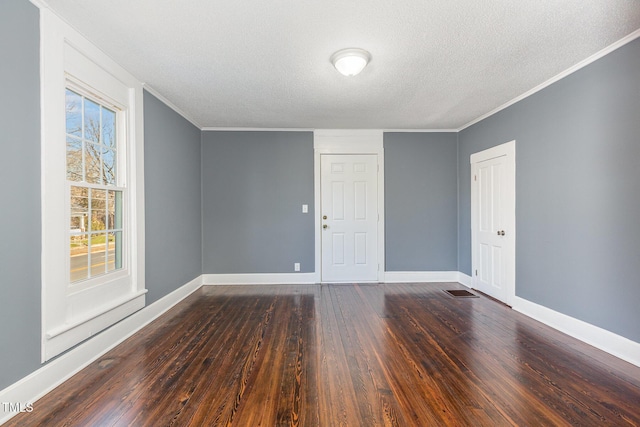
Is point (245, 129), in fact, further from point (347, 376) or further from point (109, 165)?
point (347, 376)

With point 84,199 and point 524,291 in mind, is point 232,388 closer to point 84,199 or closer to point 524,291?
point 84,199

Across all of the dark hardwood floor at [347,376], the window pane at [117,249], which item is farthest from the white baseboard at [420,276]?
the window pane at [117,249]

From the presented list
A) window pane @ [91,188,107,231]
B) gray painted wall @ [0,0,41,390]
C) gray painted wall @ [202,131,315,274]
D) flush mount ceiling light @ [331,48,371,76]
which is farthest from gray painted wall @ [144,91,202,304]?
flush mount ceiling light @ [331,48,371,76]

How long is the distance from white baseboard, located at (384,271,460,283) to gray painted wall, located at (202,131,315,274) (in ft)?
4.34

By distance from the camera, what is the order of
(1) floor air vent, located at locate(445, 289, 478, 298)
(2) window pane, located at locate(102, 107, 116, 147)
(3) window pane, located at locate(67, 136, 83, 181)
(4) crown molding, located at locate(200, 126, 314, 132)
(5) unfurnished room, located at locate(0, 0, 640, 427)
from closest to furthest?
(5) unfurnished room, located at locate(0, 0, 640, 427)
(3) window pane, located at locate(67, 136, 83, 181)
(2) window pane, located at locate(102, 107, 116, 147)
(1) floor air vent, located at locate(445, 289, 478, 298)
(4) crown molding, located at locate(200, 126, 314, 132)

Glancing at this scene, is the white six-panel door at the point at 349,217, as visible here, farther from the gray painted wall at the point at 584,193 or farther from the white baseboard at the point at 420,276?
the gray painted wall at the point at 584,193

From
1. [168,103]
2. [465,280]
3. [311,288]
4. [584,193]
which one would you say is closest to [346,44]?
[168,103]

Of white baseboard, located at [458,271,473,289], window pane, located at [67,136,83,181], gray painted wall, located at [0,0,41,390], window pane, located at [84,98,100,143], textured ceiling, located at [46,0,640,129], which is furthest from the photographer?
white baseboard, located at [458,271,473,289]

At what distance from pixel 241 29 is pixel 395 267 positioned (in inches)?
154

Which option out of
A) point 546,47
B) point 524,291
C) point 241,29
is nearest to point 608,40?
point 546,47

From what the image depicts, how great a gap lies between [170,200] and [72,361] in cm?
193

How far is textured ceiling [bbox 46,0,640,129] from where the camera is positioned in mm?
1877

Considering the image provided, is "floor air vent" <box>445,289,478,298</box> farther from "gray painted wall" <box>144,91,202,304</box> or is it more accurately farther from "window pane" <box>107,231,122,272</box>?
"window pane" <box>107,231,122,272</box>

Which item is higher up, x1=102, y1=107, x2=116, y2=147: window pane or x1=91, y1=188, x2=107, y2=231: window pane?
x1=102, y1=107, x2=116, y2=147: window pane
